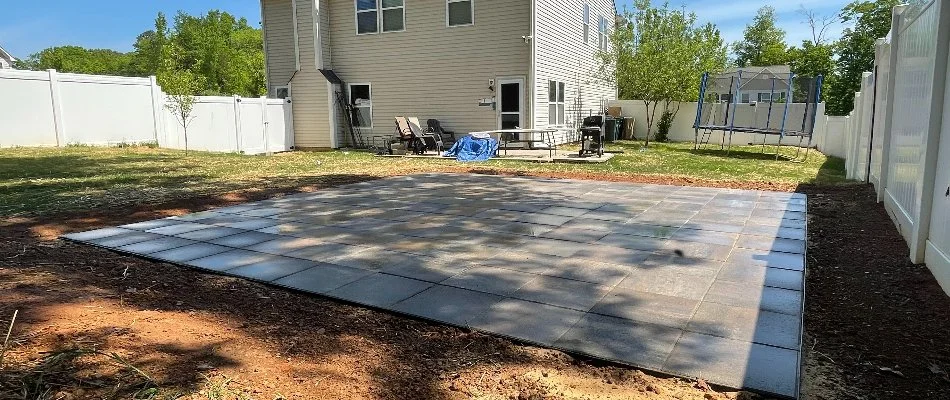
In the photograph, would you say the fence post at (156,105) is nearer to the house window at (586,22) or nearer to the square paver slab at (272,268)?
the house window at (586,22)

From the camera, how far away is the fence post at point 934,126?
141 inches

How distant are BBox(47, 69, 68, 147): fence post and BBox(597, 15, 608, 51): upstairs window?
53.5ft

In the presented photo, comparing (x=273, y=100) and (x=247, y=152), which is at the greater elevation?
(x=273, y=100)

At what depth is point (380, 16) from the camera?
15.8 metres

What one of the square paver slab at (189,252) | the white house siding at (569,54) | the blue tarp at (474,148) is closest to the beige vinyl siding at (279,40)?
the blue tarp at (474,148)

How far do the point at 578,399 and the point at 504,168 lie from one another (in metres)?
8.71

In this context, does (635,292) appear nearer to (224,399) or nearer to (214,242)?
(224,399)

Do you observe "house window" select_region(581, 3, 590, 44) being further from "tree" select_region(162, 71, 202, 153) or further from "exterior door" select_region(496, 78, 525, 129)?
"tree" select_region(162, 71, 202, 153)

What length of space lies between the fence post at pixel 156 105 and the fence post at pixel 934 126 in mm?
16927

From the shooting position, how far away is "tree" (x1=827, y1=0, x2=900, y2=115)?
85.1 feet

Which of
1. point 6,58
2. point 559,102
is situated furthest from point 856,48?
point 6,58

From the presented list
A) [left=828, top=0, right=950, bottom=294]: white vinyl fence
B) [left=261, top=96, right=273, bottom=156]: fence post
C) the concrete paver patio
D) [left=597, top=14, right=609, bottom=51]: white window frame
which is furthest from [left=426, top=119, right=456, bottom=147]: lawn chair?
[left=828, top=0, right=950, bottom=294]: white vinyl fence

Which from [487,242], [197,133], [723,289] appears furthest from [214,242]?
[197,133]

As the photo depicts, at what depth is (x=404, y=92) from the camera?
52.2 feet
